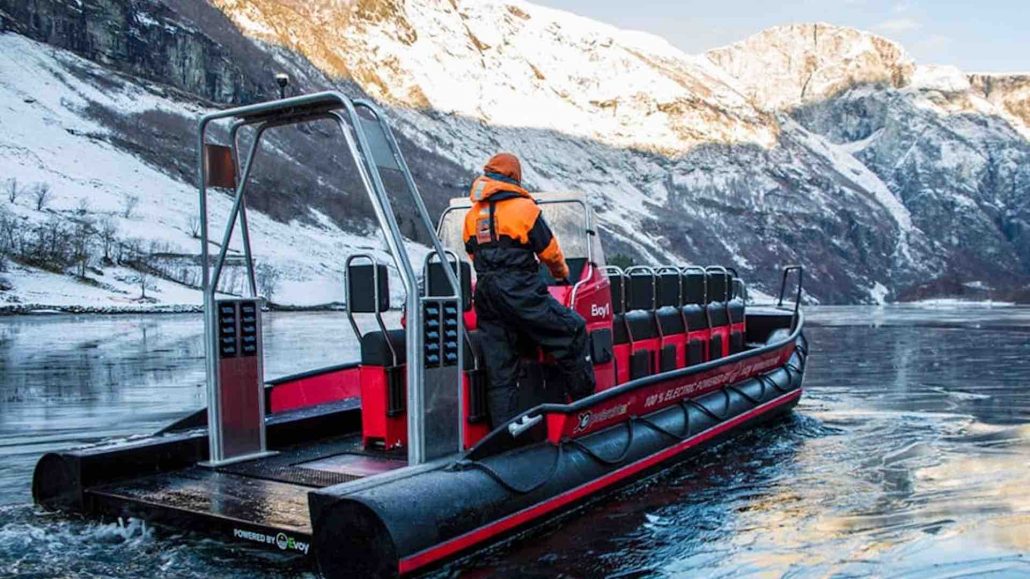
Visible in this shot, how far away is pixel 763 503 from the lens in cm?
776

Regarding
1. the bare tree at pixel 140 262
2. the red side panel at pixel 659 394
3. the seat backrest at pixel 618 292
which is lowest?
the red side panel at pixel 659 394

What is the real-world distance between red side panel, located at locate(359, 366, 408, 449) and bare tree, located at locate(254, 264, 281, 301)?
6723cm

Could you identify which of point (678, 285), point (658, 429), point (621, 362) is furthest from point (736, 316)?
point (658, 429)

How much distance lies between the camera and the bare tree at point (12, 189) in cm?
8075

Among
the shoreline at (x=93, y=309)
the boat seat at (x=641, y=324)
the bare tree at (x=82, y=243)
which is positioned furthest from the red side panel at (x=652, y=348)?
the bare tree at (x=82, y=243)

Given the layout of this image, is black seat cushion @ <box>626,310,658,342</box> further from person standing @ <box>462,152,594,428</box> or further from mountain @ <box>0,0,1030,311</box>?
mountain @ <box>0,0,1030,311</box>

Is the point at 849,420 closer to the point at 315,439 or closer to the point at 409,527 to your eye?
the point at 315,439

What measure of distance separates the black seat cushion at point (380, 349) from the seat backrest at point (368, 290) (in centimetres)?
31

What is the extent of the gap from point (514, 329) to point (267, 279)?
75.1 metres

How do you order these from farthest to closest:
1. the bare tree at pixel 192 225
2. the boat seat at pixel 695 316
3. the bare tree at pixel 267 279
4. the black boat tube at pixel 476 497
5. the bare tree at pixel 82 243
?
1. the bare tree at pixel 192 225
2. the bare tree at pixel 267 279
3. the bare tree at pixel 82 243
4. the boat seat at pixel 695 316
5. the black boat tube at pixel 476 497

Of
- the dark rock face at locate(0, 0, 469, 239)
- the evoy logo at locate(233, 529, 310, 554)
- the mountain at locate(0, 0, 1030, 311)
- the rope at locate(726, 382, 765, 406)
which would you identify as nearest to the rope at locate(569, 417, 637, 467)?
the evoy logo at locate(233, 529, 310, 554)

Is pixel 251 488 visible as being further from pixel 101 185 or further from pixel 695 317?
pixel 101 185

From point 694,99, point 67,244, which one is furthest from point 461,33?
point 67,244

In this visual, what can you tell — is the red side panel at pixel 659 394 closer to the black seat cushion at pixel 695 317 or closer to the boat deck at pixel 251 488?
the black seat cushion at pixel 695 317
